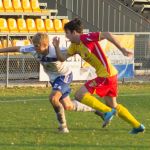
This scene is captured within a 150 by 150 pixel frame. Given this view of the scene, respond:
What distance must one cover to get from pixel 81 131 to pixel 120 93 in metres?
8.54

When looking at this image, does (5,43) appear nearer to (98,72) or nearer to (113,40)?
(98,72)

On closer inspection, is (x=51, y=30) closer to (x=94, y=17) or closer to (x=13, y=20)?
(x=13, y=20)

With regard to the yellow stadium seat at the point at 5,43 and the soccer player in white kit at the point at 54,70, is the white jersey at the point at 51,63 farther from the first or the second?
the yellow stadium seat at the point at 5,43

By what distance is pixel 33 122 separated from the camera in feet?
42.9

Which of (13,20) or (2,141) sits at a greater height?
(2,141)

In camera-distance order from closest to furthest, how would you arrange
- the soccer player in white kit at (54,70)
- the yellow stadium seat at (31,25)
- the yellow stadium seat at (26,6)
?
the soccer player in white kit at (54,70), the yellow stadium seat at (31,25), the yellow stadium seat at (26,6)

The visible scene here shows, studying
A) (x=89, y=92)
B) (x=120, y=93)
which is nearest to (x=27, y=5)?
(x=120, y=93)

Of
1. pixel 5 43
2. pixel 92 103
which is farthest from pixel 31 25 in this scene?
pixel 92 103

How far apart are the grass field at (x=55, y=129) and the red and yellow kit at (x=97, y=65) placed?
75 centimetres

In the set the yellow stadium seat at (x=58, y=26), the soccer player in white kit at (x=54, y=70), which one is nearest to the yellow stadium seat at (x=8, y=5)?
the yellow stadium seat at (x=58, y=26)

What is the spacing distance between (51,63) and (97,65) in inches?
32.2

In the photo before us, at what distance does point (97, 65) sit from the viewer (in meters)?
11.3

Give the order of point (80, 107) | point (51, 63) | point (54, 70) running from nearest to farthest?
point (51, 63) < point (54, 70) < point (80, 107)

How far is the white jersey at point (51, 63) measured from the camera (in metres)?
11.5
